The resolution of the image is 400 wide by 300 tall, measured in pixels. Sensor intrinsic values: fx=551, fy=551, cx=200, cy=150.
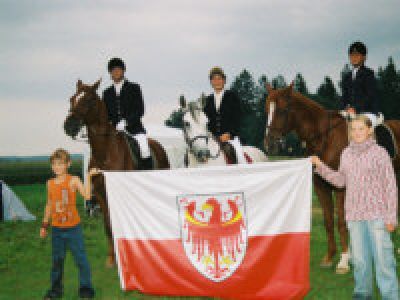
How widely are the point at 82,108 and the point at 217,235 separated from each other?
2910 mm

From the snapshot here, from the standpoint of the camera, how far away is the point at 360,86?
28.7 ft

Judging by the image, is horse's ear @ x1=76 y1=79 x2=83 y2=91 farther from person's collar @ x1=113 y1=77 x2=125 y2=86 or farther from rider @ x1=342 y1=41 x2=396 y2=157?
rider @ x1=342 y1=41 x2=396 y2=157

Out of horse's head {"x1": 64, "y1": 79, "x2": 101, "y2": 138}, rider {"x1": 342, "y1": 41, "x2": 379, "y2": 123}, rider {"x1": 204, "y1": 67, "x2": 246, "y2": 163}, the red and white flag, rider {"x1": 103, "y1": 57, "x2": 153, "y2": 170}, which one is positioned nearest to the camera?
the red and white flag

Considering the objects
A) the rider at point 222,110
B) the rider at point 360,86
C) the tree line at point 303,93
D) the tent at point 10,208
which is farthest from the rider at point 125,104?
the tree line at point 303,93

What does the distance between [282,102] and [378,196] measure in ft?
9.96

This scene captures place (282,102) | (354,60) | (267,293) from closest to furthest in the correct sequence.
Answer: (267,293) → (282,102) → (354,60)

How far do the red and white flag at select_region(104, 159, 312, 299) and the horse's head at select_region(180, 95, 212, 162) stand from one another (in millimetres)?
1396

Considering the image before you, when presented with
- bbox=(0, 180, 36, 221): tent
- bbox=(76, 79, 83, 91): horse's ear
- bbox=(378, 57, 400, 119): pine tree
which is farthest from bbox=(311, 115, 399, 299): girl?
bbox=(378, 57, 400, 119): pine tree

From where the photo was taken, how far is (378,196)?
5340mm

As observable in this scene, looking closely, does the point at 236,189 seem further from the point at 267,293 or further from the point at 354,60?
the point at 354,60

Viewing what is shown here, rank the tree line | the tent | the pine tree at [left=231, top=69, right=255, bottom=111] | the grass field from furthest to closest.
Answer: the pine tree at [left=231, top=69, right=255, bottom=111] < the tree line < the tent < the grass field

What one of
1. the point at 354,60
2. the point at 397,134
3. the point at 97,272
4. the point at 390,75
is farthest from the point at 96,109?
the point at 390,75

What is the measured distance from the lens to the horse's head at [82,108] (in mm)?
7738

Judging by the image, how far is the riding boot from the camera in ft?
29.5
